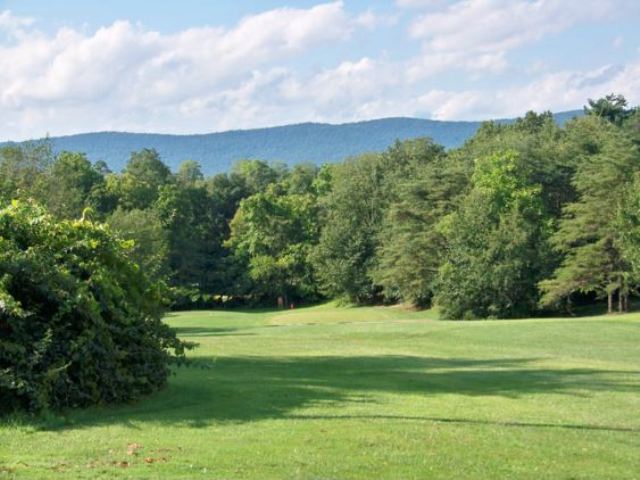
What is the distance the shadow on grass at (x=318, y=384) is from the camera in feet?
46.6

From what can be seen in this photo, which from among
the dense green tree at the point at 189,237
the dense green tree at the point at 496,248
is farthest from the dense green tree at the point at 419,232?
the dense green tree at the point at 189,237

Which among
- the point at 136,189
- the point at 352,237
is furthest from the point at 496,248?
the point at 136,189

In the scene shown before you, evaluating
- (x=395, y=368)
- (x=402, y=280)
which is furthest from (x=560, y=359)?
(x=402, y=280)

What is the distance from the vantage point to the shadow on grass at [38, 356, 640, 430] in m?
14.2

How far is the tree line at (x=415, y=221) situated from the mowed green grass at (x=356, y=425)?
22.9 meters

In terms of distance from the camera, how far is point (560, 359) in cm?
2622

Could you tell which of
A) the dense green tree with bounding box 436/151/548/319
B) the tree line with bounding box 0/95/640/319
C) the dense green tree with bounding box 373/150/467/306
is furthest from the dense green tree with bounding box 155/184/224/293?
the dense green tree with bounding box 436/151/548/319

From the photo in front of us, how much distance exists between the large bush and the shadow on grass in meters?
0.52

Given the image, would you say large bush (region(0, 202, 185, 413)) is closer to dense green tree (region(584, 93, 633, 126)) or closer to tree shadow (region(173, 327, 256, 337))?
tree shadow (region(173, 327, 256, 337))

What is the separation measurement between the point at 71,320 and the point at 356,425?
5.29 m

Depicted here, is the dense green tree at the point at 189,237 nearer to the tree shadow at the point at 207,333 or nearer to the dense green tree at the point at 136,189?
the dense green tree at the point at 136,189

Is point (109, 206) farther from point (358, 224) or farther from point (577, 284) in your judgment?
point (577, 284)

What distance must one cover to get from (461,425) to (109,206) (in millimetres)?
79216

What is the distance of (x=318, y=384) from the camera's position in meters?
18.1
